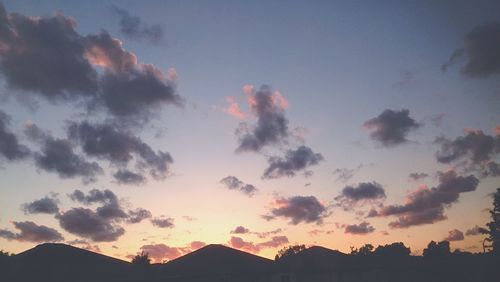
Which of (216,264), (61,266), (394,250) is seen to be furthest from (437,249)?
(61,266)

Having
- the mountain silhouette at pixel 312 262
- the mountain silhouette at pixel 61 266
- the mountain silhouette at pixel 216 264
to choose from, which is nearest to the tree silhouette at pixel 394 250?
the mountain silhouette at pixel 312 262

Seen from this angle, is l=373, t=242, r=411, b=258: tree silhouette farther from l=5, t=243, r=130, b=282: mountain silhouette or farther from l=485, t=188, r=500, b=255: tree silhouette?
l=5, t=243, r=130, b=282: mountain silhouette

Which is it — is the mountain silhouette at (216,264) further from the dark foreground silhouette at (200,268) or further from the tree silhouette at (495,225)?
the tree silhouette at (495,225)

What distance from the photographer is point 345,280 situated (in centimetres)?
3381

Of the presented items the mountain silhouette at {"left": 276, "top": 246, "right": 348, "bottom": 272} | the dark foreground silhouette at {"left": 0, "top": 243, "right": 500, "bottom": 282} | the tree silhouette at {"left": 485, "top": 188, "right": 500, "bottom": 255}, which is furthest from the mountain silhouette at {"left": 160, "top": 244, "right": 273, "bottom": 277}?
the tree silhouette at {"left": 485, "top": 188, "right": 500, "bottom": 255}

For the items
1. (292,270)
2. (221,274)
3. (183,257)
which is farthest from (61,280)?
(292,270)

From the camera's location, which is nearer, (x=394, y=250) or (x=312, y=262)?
(x=312, y=262)

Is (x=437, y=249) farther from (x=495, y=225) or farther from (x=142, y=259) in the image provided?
(x=142, y=259)

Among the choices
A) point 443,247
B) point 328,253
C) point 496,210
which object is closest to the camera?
point 328,253

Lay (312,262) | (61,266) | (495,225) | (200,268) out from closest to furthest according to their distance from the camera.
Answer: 1. (200,268)
2. (312,262)
3. (61,266)
4. (495,225)

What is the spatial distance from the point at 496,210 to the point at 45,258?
79.1m

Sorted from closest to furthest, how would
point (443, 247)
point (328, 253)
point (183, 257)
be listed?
point (183, 257) < point (328, 253) < point (443, 247)

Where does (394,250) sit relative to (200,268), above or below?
above

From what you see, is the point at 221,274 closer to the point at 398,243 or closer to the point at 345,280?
the point at 345,280
